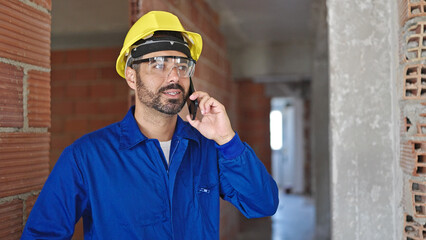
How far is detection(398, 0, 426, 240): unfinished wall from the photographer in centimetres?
141

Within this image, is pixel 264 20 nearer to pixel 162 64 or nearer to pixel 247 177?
pixel 162 64

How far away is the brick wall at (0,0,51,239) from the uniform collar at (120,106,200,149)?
14.8 inches

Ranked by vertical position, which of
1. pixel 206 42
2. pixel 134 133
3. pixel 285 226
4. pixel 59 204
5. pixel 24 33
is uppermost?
pixel 206 42

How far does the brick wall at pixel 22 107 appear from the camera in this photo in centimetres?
148

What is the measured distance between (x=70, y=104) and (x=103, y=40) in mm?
900

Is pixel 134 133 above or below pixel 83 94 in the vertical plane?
below

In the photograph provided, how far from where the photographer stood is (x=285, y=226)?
6.64 meters

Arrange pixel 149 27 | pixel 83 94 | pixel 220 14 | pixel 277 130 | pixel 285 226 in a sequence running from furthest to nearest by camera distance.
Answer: pixel 277 130
pixel 285 226
pixel 83 94
pixel 220 14
pixel 149 27

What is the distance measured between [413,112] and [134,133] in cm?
101

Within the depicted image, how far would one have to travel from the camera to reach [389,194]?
1.64m

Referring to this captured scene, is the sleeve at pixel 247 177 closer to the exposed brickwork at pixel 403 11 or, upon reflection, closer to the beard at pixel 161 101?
the beard at pixel 161 101

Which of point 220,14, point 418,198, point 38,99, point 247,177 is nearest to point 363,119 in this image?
point 418,198

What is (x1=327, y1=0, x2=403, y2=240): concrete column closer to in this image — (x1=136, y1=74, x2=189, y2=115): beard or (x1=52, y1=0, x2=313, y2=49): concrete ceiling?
(x1=136, y1=74, x2=189, y2=115): beard

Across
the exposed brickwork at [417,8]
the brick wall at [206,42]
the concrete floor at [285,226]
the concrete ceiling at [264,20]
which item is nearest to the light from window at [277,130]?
the concrete floor at [285,226]
